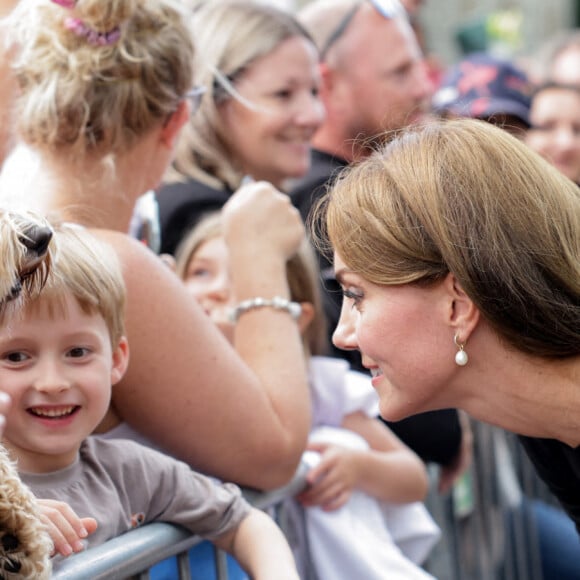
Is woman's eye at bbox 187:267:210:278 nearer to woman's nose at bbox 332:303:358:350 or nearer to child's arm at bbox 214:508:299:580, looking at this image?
woman's nose at bbox 332:303:358:350

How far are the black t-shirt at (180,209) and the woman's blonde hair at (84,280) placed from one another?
43.5 inches

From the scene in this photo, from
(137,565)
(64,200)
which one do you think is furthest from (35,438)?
(64,200)

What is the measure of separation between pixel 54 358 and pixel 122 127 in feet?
2.16

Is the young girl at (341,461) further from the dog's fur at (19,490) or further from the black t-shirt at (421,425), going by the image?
the dog's fur at (19,490)

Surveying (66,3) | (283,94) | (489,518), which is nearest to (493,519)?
(489,518)

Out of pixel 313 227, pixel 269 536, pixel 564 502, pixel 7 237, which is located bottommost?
pixel 564 502

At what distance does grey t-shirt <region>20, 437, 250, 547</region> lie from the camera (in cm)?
199

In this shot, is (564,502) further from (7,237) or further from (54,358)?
(7,237)

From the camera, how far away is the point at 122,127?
8.00 ft

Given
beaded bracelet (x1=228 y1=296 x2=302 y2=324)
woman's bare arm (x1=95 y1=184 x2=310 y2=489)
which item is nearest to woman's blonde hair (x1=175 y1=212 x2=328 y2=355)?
beaded bracelet (x1=228 y1=296 x2=302 y2=324)

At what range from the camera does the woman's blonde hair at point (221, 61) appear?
344cm

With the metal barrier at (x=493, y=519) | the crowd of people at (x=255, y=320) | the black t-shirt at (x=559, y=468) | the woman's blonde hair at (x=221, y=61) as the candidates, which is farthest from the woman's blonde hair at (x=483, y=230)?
the metal barrier at (x=493, y=519)

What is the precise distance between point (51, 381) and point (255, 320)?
2.26ft

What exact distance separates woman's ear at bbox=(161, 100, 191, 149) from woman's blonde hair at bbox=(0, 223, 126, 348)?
1.61 ft
